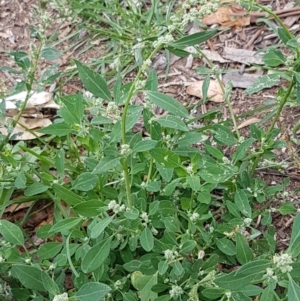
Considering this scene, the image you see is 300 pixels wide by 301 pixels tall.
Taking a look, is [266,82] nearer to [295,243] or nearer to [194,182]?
[194,182]

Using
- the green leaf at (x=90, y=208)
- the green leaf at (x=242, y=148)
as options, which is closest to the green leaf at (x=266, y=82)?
the green leaf at (x=242, y=148)

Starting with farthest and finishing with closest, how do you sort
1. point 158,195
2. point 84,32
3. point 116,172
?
point 84,32
point 158,195
point 116,172

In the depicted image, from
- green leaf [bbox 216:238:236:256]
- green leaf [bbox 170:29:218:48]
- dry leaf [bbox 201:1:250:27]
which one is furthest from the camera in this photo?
dry leaf [bbox 201:1:250:27]

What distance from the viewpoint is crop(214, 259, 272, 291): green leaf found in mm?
1258

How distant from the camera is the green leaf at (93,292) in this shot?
1375 mm

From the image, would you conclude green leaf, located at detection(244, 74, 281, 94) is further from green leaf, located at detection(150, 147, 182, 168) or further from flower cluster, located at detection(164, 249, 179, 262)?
flower cluster, located at detection(164, 249, 179, 262)

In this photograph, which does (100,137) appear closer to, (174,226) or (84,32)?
(174,226)

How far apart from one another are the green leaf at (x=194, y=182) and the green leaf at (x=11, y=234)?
476mm

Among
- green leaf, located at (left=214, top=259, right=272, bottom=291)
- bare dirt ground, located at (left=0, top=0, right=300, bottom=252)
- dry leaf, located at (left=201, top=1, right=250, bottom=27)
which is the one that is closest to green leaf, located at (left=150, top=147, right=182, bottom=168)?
green leaf, located at (left=214, top=259, right=272, bottom=291)

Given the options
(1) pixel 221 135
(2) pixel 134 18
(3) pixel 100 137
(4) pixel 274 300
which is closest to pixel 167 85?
(2) pixel 134 18

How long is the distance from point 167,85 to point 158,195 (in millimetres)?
775

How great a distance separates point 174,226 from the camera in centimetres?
162

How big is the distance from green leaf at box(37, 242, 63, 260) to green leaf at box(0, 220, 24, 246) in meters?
0.08

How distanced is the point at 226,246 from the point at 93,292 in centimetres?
45
